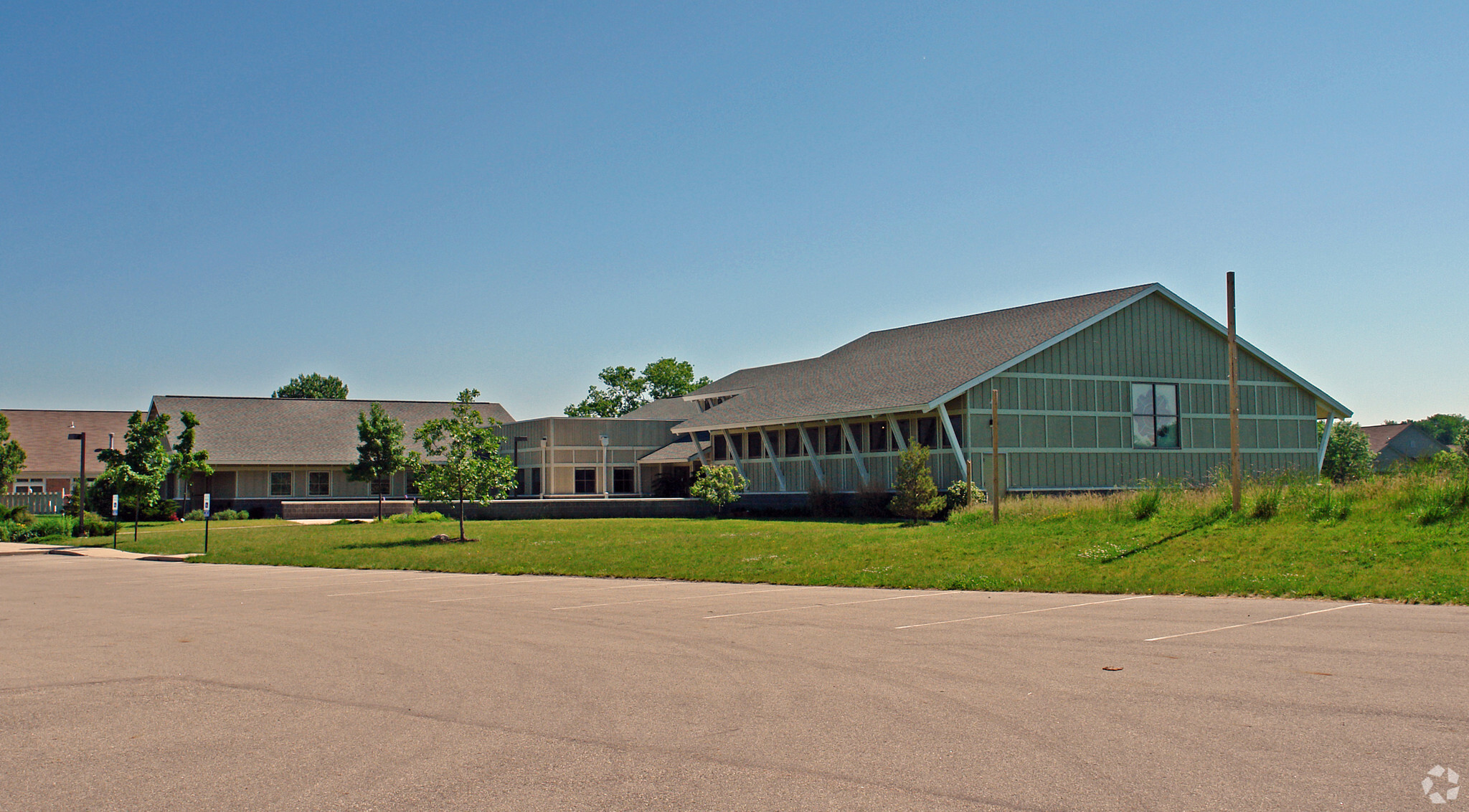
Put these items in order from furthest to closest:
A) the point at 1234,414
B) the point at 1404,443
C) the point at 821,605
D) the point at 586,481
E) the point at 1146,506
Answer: the point at 1404,443
the point at 586,481
the point at 1146,506
the point at 1234,414
the point at 821,605

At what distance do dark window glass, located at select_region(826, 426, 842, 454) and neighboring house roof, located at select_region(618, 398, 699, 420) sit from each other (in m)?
24.0

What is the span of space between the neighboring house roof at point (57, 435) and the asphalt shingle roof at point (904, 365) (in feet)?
151

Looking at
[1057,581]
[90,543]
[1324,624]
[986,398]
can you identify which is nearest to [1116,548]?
[1057,581]

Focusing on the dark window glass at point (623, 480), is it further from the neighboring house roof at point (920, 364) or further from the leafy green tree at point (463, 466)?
the leafy green tree at point (463, 466)

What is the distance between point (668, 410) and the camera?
75.7m

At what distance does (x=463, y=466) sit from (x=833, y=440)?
55.7ft

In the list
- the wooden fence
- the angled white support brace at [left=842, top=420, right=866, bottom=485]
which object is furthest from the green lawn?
the wooden fence

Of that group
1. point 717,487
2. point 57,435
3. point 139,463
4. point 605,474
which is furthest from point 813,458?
point 57,435

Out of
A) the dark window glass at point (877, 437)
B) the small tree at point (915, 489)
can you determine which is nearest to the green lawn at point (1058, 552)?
the small tree at point (915, 489)

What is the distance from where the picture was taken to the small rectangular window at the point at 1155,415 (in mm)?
42250

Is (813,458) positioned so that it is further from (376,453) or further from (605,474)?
(376,453)

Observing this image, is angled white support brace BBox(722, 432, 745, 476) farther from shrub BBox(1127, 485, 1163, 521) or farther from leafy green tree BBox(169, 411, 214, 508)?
shrub BBox(1127, 485, 1163, 521)

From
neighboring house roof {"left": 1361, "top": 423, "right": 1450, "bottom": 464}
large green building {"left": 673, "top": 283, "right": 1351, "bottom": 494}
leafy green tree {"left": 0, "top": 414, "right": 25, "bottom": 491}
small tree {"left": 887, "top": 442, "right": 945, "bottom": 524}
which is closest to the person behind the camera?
small tree {"left": 887, "top": 442, "right": 945, "bottom": 524}

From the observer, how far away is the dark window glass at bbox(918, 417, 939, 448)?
131 ft
